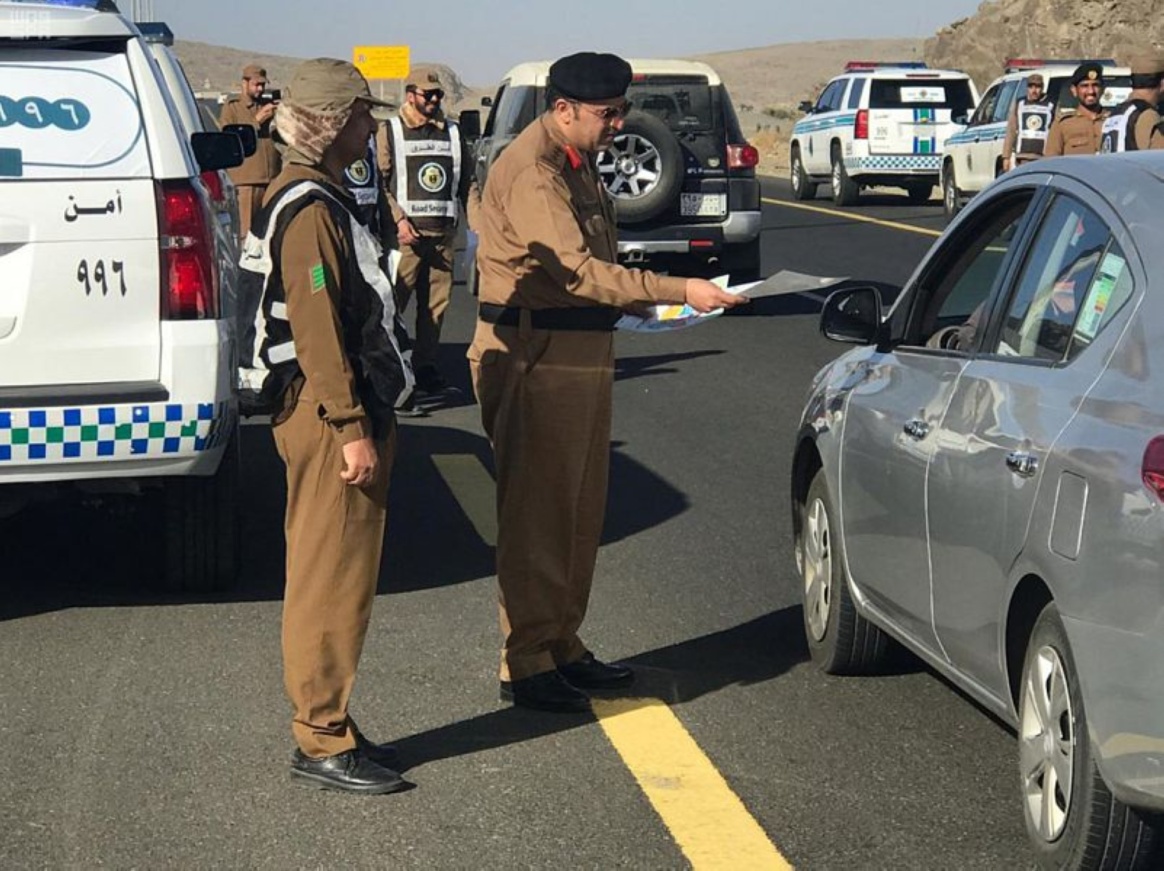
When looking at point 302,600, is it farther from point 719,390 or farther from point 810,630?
point 719,390

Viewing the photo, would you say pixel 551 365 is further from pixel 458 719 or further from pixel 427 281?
pixel 427 281

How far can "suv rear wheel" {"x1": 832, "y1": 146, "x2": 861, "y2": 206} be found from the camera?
31.0 meters

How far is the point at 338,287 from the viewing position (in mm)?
5070

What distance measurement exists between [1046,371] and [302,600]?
5.93 ft

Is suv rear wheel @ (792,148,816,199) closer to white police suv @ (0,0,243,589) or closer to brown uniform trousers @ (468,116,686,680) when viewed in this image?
white police suv @ (0,0,243,589)

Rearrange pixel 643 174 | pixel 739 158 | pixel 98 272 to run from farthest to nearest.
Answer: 1. pixel 739 158
2. pixel 643 174
3. pixel 98 272

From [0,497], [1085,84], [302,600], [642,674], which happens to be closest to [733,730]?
[642,674]

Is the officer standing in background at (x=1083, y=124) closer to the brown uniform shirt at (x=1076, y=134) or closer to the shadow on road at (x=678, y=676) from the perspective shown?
the brown uniform shirt at (x=1076, y=134)

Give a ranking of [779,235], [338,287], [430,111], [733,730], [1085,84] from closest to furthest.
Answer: [338,287], [733,730], [430,111], [1085,84], [779,235]

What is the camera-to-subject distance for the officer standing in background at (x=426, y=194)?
12211mm

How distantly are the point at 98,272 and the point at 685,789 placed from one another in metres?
2.46

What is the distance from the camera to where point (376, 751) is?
540cm

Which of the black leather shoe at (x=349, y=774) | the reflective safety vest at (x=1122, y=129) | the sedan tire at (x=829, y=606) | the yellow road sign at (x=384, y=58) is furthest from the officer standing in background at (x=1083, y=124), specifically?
the yellow road sign at (x=384, y=58)

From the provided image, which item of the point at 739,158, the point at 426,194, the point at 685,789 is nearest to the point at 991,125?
the point at 739,158
